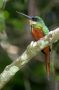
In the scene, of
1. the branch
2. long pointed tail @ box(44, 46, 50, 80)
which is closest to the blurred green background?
long pointed tail @ box(44, 46, 50, 80)

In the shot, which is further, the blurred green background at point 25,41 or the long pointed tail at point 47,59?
the blurred green background at point 25,41

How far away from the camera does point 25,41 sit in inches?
240

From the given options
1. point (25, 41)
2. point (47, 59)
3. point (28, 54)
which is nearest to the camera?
point (28, 54)

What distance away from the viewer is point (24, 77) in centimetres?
592

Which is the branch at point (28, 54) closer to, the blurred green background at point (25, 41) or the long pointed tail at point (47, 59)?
the long pointed tail at point (47, 59)

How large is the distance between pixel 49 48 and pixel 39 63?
2.27 meters

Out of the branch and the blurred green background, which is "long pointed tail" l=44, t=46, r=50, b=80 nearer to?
the branch

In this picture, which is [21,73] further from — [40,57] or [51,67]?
[51,67]

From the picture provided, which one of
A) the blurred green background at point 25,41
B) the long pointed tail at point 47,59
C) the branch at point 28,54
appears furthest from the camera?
the blurred green background at point 25,41

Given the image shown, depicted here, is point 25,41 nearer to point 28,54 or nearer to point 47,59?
point 47,59

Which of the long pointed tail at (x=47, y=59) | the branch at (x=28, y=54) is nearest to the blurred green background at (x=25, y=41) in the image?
the long pointed tail at (x=47, y=59)

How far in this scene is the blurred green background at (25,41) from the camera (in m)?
5.70

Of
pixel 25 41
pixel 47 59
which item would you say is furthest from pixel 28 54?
pixel 25 41

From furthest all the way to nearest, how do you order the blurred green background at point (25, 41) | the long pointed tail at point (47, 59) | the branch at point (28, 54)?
the blurred green background at point (25, 41)
the long pointed tail at point (47, 59)
the branch at point (28, 54)
